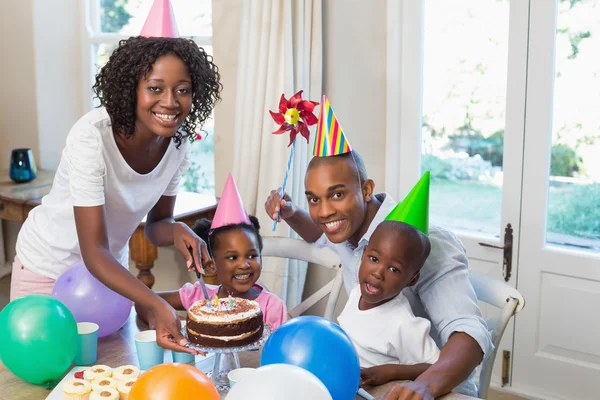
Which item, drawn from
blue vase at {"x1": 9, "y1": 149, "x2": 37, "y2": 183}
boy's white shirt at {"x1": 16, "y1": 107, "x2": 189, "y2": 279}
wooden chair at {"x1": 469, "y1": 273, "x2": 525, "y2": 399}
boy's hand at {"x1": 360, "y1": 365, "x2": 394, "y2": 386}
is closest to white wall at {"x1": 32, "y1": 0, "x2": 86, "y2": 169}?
blue vase at {"x1": 9, "y1": 149, "x2": 37, "y2": 183}

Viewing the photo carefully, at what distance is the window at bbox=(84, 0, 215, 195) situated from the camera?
3.60m

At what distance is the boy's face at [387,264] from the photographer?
1481mm

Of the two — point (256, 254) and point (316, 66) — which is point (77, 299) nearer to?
point (256, 254)

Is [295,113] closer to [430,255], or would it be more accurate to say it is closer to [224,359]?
[430,255]

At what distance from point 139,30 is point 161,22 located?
2.18 metres

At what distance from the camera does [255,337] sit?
151cm

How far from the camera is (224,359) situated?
5.06ft

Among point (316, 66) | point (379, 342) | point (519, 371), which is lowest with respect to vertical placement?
point (519, 371)

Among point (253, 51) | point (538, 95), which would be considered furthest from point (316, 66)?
point (538, 95)

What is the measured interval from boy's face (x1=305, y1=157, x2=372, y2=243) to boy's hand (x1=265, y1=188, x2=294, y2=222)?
0.20 metres

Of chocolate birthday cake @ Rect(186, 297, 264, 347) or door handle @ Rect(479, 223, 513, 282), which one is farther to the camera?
door handle @ Rect(479, 223, 513, 282)

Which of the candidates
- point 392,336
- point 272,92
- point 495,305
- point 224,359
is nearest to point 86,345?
point 224,359

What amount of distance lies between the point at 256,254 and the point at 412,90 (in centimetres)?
144

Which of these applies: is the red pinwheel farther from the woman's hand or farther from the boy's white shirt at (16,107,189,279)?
the woman's hand
